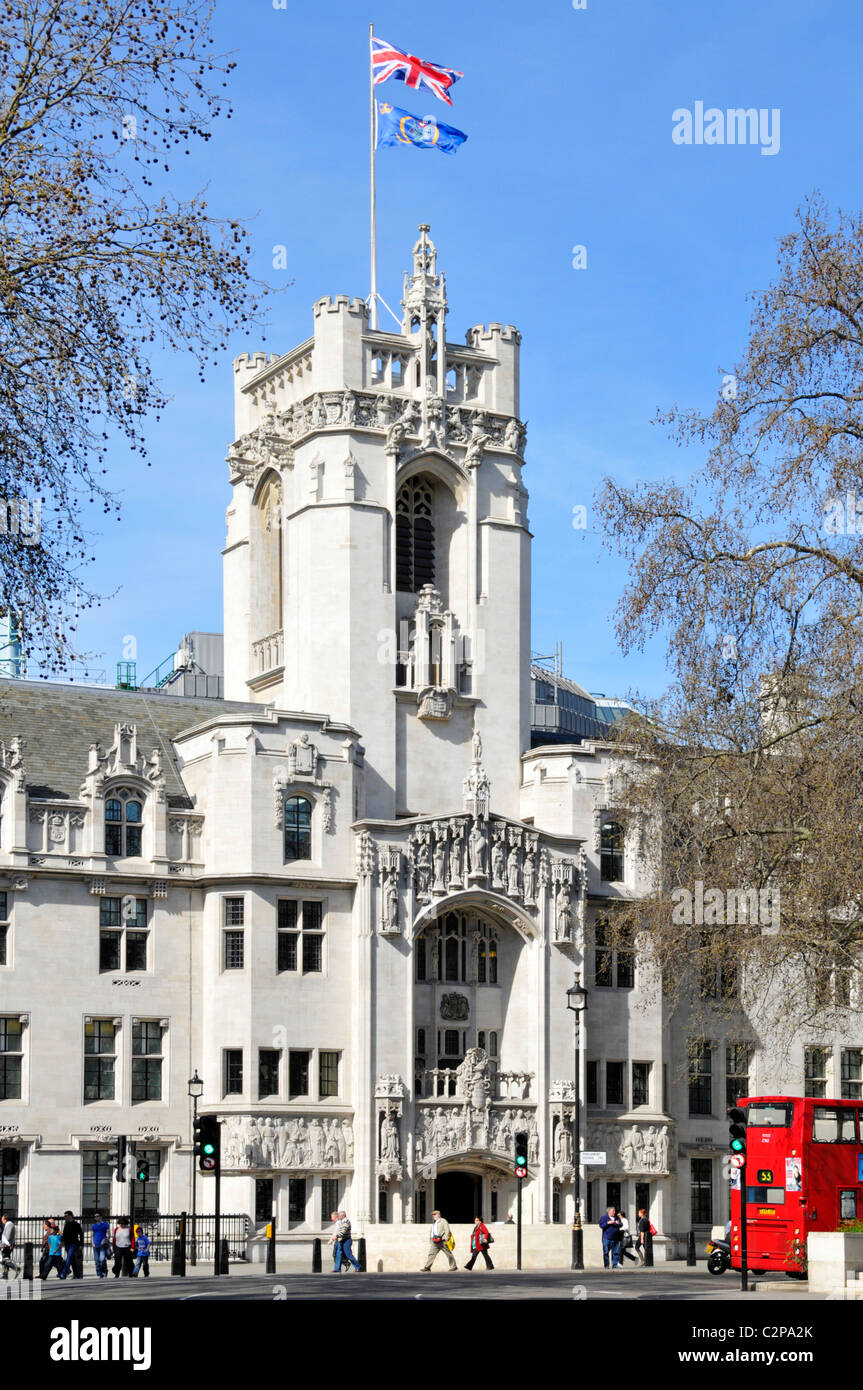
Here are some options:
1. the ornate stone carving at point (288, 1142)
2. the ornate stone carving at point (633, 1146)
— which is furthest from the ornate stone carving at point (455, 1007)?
the ornate stone carving at point (633, 1146)

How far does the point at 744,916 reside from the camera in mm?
35125

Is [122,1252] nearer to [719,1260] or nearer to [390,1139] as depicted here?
[390,1139]

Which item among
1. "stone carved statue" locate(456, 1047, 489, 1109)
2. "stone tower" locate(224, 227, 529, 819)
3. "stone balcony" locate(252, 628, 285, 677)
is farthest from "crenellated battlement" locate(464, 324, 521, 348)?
"stone carved statue" locate(456, 1047, 489, 1109)

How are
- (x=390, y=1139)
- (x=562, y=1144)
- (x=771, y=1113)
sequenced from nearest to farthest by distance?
(x=771, y=1113) < (x=390, y=1139) < (x=562, y=1144)

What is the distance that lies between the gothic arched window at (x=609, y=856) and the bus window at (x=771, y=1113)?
20.1m

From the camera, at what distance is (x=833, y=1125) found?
150ft

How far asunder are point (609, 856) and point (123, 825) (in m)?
15.9

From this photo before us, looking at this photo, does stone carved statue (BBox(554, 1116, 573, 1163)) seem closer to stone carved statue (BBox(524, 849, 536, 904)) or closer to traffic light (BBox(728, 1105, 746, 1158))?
stone carved statue (BBox(524, 849, 536, 904))

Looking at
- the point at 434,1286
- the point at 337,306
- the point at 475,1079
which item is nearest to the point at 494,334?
the point at 337,306

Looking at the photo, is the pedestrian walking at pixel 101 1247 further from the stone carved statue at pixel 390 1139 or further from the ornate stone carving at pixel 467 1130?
the ornate stone carving at pixel 467 1130

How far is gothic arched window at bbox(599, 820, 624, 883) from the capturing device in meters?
66.6

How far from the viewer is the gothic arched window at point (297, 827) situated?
61094mm

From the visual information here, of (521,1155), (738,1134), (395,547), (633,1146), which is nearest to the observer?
(738,1134)
